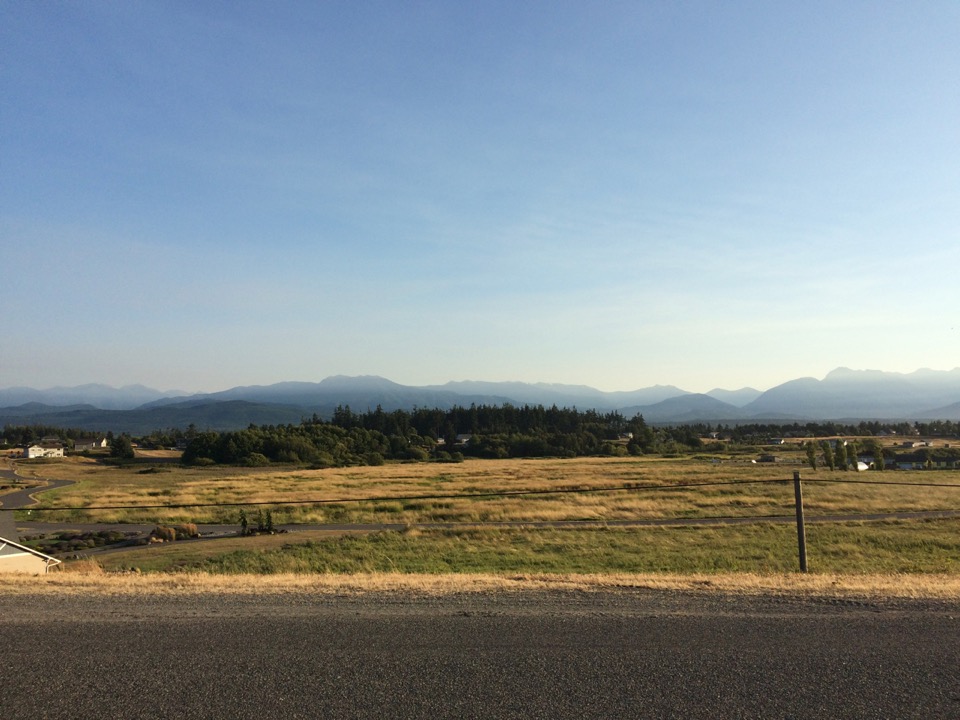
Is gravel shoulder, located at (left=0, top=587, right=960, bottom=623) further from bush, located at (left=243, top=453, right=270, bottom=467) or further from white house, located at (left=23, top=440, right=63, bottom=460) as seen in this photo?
white house, located at (left=23, top=440, right=63, bottom=460)

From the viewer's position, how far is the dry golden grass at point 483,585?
8734 mm

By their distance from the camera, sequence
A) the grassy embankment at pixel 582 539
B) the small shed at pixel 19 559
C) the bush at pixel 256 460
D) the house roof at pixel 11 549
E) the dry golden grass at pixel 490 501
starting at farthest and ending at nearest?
1. the bush at pixel 256 460
2. the dry golden grass at pixel 490 501
3. the grassy embankment at pixel 582 539
4. the house roof at pixel 11 549
5. the small shed at pixel 19 559

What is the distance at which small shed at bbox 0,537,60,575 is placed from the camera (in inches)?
606

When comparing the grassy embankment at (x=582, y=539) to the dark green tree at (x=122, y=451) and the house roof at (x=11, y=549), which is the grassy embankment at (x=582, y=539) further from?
the dark green tree at (x=122, y=451)

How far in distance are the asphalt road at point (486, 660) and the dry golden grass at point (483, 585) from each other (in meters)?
0.99

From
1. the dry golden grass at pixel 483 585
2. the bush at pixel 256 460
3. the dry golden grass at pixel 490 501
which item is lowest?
the bush at pixel 256 460

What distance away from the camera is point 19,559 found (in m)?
15.7

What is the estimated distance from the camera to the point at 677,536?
2644 centimetres

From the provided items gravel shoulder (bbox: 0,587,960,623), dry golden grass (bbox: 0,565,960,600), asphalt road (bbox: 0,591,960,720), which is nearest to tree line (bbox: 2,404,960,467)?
dry golden grass (bbox: 0,565,960,600)

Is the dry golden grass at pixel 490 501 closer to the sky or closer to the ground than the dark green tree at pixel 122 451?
closer to the ground

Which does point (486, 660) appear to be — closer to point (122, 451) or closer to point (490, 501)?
point (490, 501)

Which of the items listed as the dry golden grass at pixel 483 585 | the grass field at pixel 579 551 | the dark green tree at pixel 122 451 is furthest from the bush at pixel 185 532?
the dark green tree at pixel 122 451

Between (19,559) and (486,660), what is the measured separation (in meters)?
14.6

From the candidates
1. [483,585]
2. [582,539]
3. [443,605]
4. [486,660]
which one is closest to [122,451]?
[582,539]
